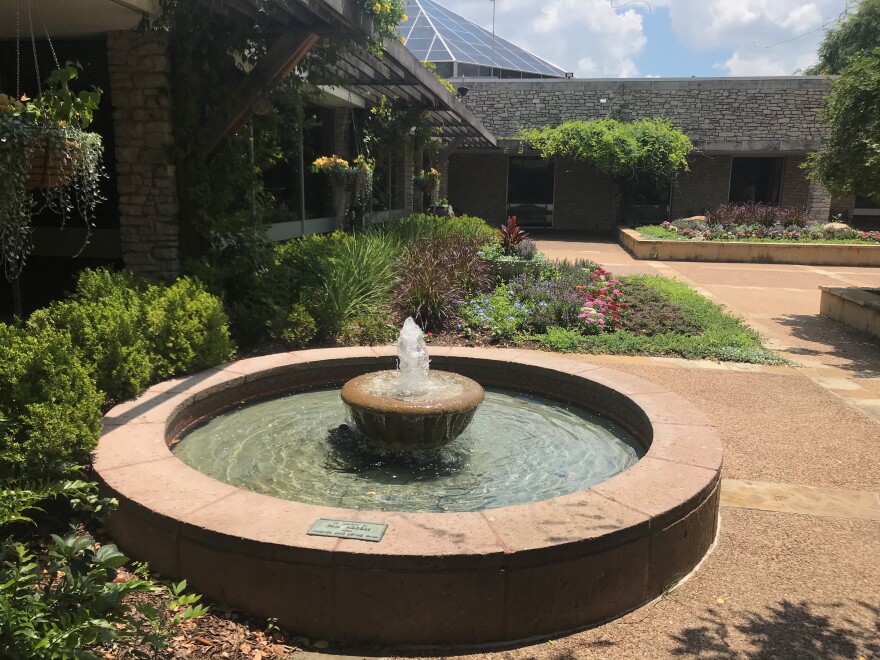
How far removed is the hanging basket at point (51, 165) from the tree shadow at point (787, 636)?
4.04 m

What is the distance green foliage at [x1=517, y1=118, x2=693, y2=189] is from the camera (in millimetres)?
20094

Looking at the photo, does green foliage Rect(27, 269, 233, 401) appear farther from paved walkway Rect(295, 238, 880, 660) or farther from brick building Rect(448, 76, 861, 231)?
brick building Rect(448, 76, 861, 231)

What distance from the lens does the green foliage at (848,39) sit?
23.8m

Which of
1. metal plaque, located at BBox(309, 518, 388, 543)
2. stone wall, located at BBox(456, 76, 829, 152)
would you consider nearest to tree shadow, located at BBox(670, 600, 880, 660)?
metal plaque, located at BBox(309, 518, 388, 543)

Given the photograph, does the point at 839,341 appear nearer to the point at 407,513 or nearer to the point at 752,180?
the point at 407,513

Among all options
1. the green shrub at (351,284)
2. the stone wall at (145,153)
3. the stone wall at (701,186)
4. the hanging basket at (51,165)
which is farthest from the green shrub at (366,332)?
the stone wall at (701,186)

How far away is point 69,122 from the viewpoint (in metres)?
3.85

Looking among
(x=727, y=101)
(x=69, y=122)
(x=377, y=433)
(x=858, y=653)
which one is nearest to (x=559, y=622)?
(x=858, y=653)

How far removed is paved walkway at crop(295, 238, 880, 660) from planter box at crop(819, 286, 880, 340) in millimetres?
832

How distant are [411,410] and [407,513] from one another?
110 centimetres

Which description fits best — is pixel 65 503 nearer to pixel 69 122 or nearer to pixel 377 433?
pixel 377 433

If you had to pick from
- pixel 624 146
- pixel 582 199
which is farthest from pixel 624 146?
pixel 582 199

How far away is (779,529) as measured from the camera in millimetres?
3441

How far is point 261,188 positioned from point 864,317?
7632 mm
